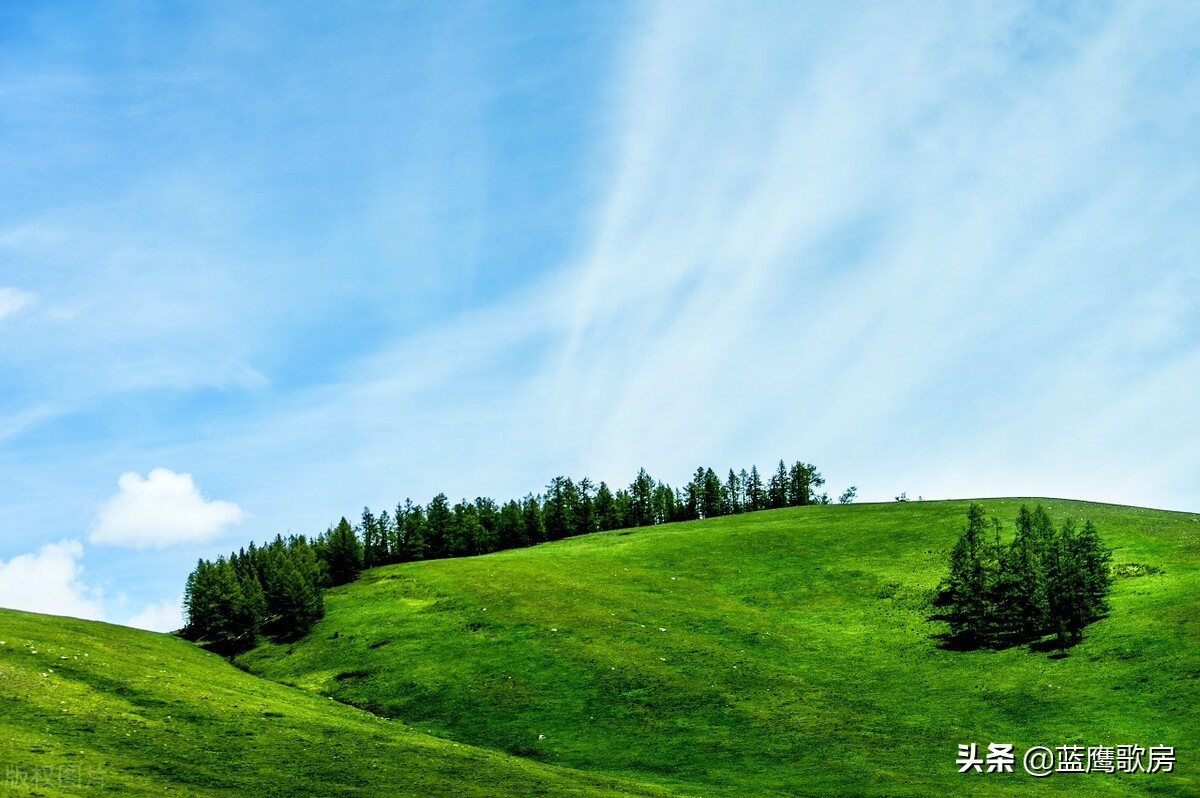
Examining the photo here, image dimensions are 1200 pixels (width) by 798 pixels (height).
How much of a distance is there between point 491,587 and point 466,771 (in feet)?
170

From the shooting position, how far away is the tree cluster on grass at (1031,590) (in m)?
73.9

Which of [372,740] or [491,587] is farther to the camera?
[491,587]

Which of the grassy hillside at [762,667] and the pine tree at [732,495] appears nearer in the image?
the grassy hillside at [762,667]

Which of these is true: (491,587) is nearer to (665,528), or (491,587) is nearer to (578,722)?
(578,722)

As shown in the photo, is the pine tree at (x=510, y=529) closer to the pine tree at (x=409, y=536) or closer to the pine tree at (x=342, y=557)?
the pine tree at (x=409, y=536)

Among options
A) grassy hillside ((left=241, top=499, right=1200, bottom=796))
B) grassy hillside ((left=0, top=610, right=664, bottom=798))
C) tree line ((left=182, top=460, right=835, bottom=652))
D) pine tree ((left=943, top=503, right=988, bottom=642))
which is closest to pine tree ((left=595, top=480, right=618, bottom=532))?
tree line ((left=182, top=460, right=835, bottom=652))

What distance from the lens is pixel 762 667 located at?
71.8 meters

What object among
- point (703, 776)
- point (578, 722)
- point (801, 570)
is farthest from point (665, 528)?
point (703, 776)

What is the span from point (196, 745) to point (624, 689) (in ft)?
107

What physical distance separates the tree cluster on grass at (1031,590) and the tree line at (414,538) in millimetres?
70723

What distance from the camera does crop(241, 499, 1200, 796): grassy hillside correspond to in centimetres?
5353

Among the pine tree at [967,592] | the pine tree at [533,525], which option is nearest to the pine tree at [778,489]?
the pine tree at [533,525]

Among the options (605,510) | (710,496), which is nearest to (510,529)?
(605,510)

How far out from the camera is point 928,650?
7488 centimetres
